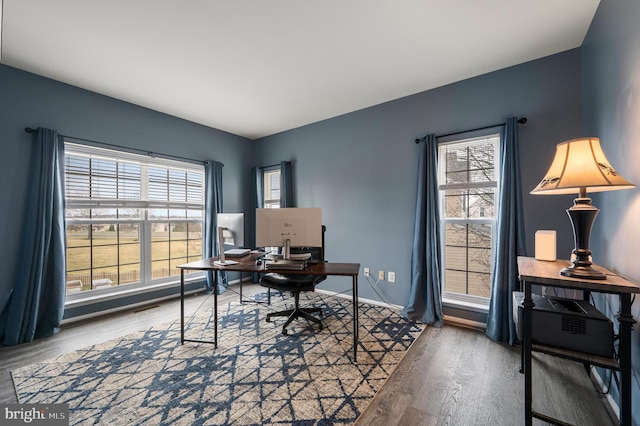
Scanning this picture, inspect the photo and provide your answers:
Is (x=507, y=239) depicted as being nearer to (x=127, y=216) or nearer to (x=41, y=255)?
(x=127, y=216)

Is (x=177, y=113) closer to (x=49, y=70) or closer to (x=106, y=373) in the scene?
(x=49, y=70)

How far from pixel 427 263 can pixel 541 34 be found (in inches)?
89.6

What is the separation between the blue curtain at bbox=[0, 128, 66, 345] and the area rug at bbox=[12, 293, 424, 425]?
2.35ft

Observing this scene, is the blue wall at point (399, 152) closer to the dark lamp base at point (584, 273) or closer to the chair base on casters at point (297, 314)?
the chair base on casters at point (297, 314)

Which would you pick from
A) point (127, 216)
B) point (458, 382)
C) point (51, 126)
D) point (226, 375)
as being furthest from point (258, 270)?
point (51, 126)

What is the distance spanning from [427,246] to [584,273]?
5.23ft

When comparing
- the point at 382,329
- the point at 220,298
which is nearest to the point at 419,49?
the point at 382,329

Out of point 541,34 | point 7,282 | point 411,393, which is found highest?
point 541,34

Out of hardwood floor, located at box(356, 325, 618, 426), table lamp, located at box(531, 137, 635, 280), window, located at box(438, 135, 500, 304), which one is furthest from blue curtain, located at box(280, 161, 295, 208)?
table lamp, located at box(531, 137, 635, 280)

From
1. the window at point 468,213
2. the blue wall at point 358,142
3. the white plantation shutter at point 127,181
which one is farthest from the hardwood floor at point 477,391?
the white plantation shutter at point 127,181

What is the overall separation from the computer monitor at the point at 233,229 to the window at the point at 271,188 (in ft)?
6.53

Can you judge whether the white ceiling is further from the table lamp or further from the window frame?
the window frame

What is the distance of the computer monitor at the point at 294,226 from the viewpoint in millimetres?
2340

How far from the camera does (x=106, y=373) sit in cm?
195
